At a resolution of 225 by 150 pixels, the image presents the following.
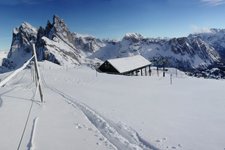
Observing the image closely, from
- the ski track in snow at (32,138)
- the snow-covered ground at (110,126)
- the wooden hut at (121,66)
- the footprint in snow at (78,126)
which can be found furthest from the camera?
the wooden hut at (121,66)

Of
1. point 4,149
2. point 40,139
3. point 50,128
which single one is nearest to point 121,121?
point 50,128

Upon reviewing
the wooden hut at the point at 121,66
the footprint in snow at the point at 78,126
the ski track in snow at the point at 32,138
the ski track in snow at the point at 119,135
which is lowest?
the ski track in snow at the point at 119,135

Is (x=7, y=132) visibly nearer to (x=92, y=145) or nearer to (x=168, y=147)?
(x=92, y=145)

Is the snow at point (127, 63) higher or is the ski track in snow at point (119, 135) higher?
the snow at point (127, 63)

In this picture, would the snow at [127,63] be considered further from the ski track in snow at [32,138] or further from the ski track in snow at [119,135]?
the ski track in snow at [32,138]

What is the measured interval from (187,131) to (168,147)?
2259 mm

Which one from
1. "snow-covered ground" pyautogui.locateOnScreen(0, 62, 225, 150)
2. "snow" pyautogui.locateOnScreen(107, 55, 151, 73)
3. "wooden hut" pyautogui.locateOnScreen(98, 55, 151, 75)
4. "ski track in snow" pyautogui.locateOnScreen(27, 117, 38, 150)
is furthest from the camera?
"snow" pyautogui.locateOnScreen(107, 55, 151, 73)

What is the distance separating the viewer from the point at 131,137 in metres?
10.3

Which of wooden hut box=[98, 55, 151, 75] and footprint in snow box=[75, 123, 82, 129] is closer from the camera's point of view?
footprint in snow box=[75, 123, 82, 129]

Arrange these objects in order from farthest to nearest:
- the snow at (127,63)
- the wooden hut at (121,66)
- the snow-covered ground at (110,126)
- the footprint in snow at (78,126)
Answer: the snow at (127,63) < the wooden hut at (121,66) < the footprint in snow at (78,126) < the snow-covered ground at (110,126)

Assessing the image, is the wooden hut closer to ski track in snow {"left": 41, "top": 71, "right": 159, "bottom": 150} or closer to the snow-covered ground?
the snow-covered ground

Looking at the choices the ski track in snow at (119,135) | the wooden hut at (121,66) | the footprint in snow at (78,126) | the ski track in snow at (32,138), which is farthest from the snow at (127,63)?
the ski track in snow at (32,138)

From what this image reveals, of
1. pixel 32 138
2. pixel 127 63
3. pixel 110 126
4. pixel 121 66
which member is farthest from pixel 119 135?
pixel 127 63

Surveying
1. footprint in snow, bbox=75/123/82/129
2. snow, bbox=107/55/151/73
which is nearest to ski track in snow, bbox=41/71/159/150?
footprint in snow, bbox=75/123/82/129
